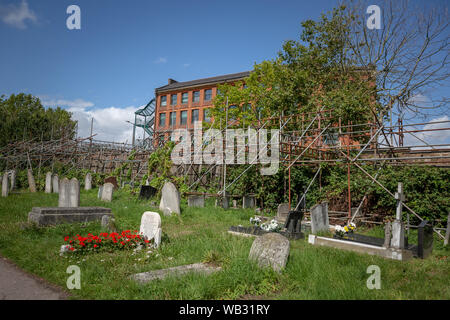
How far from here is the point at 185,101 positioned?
42.3 metres

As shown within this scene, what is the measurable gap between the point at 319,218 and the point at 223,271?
554 centimetres

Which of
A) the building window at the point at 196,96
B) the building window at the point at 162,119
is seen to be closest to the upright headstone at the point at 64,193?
the building window at the point at 196,96

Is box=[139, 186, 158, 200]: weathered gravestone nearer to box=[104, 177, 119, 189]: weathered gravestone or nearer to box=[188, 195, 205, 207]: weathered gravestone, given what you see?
box=[188, 195, 205, 207]: weathered gravestone

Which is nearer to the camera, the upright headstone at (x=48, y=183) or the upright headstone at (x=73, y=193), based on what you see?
the upright headstone at (x=73, y=193)

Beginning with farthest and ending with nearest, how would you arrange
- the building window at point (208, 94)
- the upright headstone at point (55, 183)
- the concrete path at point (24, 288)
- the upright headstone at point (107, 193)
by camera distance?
the building window at point (208, 94)
the upright headstone at point (55, 183)
the upright headstone at point (107, 193)
the concrete path at point (24, 288)

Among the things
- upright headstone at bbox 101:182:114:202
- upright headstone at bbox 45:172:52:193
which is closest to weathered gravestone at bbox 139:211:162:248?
upright headstone at bbox 101:182:114:202

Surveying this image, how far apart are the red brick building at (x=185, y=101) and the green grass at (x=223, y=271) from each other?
108 feet

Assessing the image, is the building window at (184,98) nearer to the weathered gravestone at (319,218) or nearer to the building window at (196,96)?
the building window at (196,96)

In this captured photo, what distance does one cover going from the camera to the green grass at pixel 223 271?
421 centimetres

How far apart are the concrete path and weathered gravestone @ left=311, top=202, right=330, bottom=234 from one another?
23.5 feet

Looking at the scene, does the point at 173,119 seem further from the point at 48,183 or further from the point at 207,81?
the point at 48,183

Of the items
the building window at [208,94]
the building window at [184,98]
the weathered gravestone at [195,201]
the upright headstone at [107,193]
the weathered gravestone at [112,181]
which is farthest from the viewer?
the building window at [184,98]

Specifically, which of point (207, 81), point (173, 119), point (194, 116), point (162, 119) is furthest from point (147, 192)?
point (162, 119)

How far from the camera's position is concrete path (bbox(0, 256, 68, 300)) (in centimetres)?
412
